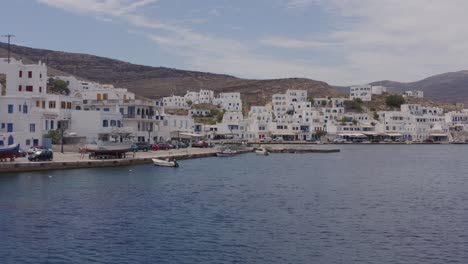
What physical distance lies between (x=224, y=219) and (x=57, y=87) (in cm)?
7922

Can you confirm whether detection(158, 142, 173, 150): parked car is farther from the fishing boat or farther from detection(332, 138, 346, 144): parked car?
detection(332, 138, 346, 144): parked car

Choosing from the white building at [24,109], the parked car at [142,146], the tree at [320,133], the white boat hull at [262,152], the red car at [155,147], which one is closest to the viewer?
the white building at [24,109]

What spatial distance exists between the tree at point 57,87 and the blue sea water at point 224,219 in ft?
177

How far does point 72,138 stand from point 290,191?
37638 mm

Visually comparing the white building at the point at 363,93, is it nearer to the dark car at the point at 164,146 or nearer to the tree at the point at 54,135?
the dark car at the point at 164,146

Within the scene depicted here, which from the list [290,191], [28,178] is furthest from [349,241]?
[28,178]

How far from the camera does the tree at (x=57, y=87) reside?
104m

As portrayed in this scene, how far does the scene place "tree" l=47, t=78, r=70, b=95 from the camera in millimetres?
104125

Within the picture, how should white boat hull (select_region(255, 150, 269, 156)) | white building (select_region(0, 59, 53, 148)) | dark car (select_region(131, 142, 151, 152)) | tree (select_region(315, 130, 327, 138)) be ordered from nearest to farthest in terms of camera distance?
1. white building (select_region(0, 59, 53, 148))
2. dark car (select_region(131, 142, 151, 152))
3. white boat hull (select_region(255, 150, 269, 156))
4. tree (select_region(315, 130, 327, 138))

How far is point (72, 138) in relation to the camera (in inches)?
2916

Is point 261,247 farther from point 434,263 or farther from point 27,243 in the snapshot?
point 27,243

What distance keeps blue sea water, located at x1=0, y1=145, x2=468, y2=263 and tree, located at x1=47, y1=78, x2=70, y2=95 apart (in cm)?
5398

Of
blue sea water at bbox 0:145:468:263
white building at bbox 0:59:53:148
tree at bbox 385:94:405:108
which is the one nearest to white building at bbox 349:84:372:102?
tree at bbox 385:94:405:108


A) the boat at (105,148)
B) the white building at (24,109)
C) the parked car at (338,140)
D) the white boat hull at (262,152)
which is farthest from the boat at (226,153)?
the parked car at (338,140)
